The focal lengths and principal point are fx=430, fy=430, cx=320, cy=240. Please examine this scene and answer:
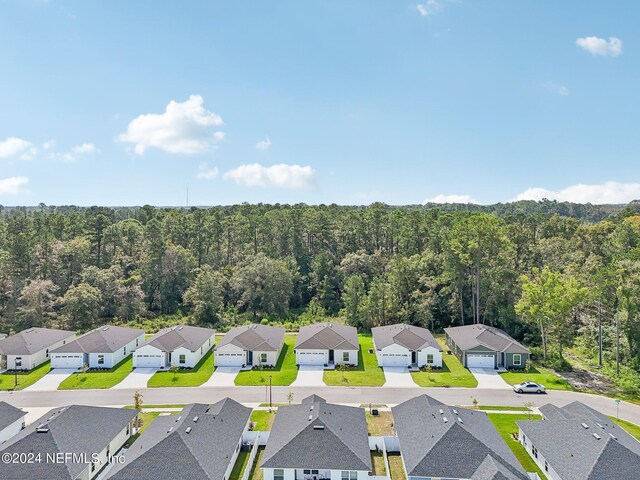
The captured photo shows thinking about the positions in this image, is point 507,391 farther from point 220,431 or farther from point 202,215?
point 202,215

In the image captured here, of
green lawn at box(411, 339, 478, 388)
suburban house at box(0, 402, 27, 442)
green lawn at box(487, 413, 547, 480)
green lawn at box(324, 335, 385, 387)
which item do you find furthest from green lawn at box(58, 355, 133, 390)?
green lawn at box(487, 413, 547, 480)

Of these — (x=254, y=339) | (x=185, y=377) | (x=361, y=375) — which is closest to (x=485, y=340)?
(x=361, y=375)

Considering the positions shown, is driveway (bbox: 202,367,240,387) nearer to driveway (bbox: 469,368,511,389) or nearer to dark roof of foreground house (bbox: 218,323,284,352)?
dark roof of foreground house (bbox: 218,323,284,352)

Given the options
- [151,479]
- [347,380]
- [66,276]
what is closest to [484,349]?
[347,380]

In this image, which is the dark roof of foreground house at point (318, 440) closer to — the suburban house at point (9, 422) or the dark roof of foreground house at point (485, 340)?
the suburban house at point (9, 422)

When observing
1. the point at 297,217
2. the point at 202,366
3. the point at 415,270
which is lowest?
the point at 202,366

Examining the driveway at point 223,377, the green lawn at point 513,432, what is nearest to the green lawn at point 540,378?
the green lawn at point 513,432

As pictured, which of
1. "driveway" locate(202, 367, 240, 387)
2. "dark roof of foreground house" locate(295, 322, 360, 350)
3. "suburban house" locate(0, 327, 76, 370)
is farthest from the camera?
"dark roof of foreground house" locate(295, 322, 360, 350)
